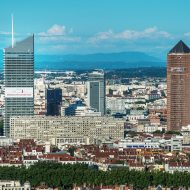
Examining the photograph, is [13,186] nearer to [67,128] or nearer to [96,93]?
[67,128]

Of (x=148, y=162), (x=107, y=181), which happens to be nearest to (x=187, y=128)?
(x=148, y=162)

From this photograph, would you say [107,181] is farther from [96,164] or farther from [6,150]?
[6,150]

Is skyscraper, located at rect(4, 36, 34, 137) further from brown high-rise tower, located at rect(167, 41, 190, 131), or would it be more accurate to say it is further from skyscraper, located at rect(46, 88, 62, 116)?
skyscraper, located at rect(46, 88, 62, 116)

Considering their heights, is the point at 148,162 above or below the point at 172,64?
below

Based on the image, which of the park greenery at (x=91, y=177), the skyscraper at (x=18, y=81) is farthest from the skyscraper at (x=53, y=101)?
the park greenery at (x=91, y=177)

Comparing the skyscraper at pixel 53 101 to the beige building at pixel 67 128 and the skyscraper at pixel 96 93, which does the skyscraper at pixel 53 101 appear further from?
the beige building at pixel 67 128

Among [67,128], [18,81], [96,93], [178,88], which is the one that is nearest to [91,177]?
[67,128]
